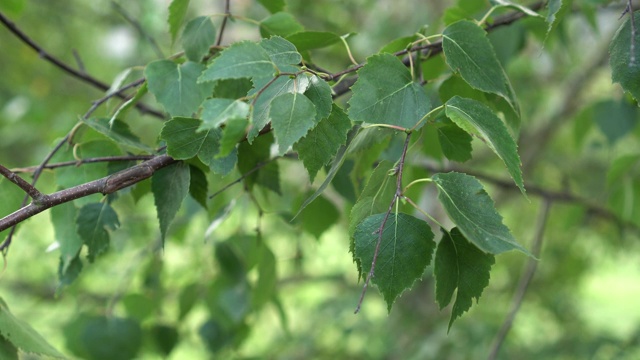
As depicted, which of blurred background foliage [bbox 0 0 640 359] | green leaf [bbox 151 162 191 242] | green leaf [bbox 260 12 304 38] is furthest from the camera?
blurred background foliage [bbox 0 0 640 359]

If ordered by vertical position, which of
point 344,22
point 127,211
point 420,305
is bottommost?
point 420,305

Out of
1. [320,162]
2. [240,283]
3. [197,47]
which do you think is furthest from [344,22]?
[320,162]

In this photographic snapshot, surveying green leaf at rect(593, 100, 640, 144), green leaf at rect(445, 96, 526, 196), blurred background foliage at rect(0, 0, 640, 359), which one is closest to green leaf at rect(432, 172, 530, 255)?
green leaf at rect(445, 96, 526, 196)

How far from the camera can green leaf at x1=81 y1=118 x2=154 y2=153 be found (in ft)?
1.64

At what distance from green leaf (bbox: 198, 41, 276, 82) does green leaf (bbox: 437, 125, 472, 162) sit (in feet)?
0.50

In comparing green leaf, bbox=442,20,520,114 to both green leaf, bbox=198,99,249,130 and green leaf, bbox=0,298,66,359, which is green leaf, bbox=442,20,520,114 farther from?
green leaf, bbox=0,298,66,359

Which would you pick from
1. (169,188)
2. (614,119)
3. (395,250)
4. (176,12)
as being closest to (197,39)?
(176,12)

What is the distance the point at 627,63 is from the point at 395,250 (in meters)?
0.19

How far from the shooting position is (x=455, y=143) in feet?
1.61

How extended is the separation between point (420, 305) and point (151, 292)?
777mm

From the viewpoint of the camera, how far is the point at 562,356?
157 centimetres

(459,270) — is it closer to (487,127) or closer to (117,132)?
(487,127)

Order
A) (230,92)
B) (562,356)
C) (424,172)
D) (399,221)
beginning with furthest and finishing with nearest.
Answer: (562,356)
(424,172)
(230,92)
(399,221)

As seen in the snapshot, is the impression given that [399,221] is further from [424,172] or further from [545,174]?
[545,174]
